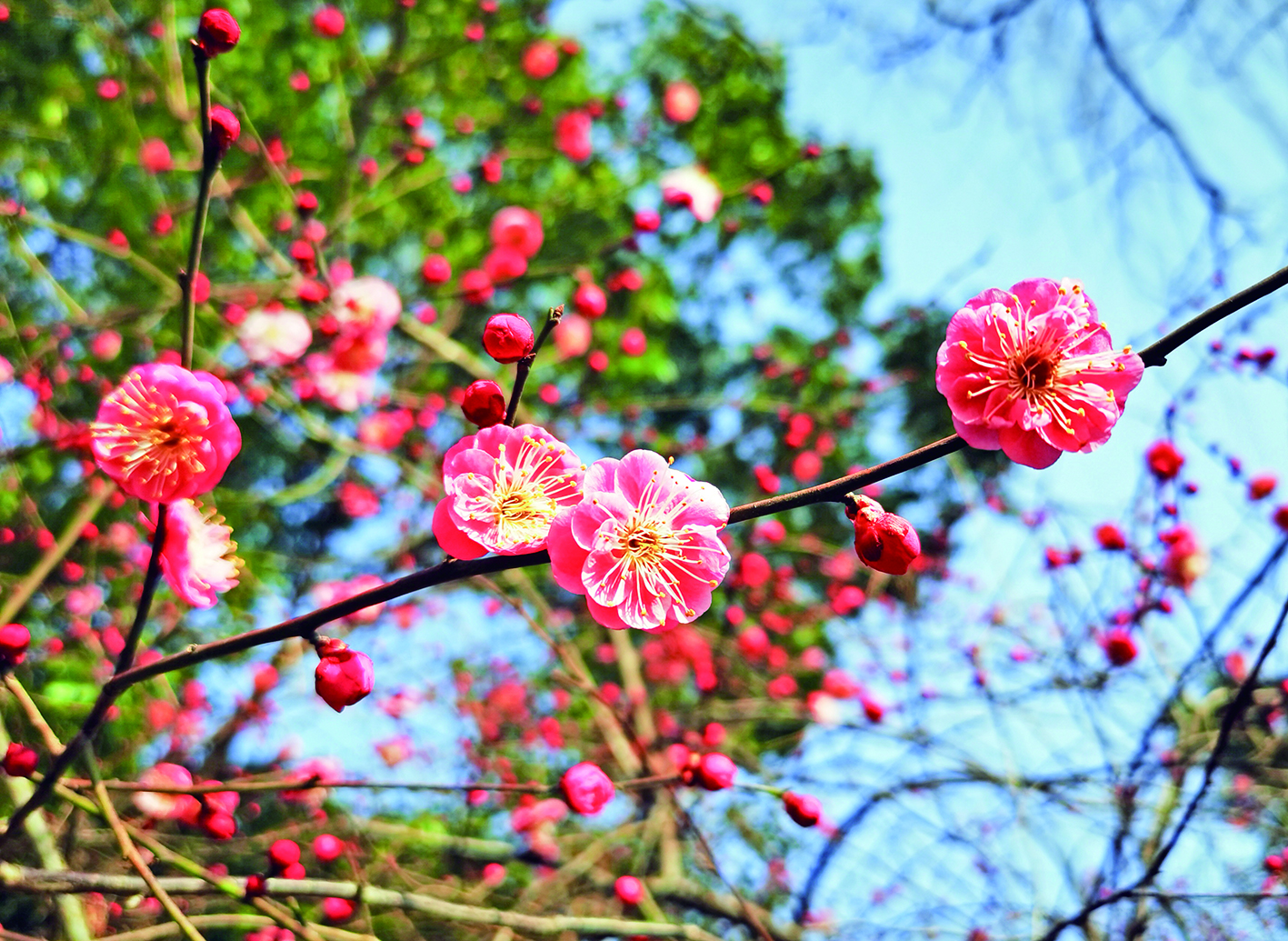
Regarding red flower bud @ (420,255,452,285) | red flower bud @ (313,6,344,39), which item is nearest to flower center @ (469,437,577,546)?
red flower bud @ (420,255,452,285)

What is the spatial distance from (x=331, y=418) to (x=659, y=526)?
4.36 meters

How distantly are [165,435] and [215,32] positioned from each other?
0.49 m

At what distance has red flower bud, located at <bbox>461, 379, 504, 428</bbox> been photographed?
911 millimetres

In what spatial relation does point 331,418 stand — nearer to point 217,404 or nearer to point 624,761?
point 624,761

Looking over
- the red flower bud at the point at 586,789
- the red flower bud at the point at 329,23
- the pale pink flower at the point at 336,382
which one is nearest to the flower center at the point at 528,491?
the red flower bud at the point at 586,789

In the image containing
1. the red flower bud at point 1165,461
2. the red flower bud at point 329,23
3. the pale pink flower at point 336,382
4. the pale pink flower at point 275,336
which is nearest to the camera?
the red flower bud at point 1165,461

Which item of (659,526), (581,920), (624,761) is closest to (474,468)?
(659,526)

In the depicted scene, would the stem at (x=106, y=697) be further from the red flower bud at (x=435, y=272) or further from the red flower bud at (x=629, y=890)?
the red flower bud at (x=435, y=272)

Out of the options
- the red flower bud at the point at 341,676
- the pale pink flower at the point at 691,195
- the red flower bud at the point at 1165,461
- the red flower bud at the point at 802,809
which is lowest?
the red flower bud at the point at 341,676

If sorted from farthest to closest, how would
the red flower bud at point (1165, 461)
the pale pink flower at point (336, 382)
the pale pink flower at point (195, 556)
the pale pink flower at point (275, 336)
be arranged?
the pale pink flower at point (336, 382), the pale pink flower at point (275, 336), the red flower bud at point (1165, 461), the pale pink flower at point (195, 556)

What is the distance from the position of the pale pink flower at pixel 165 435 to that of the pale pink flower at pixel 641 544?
458 millimetres

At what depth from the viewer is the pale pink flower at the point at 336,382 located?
3.05 m

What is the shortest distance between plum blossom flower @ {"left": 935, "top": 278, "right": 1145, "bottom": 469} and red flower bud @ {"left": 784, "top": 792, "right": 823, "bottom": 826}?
645 mm

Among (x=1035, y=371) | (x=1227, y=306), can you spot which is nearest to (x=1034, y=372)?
(x=1035, y=371)
